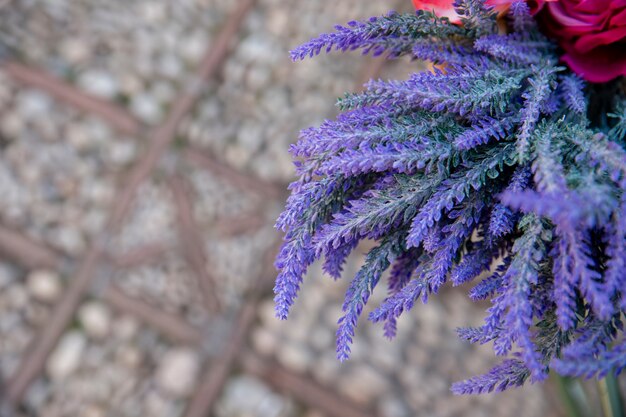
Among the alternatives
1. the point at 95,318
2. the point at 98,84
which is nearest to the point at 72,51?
the point at 98,84

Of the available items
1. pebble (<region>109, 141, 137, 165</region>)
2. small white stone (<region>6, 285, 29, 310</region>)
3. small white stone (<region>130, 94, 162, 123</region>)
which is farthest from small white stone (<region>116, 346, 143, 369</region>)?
small white stone (<region>130, 94, 162, 123</region>)

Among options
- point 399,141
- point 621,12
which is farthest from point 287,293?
point 621,12

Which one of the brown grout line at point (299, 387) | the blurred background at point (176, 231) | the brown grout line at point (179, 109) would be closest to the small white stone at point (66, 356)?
the blurred background at point (176, 231)

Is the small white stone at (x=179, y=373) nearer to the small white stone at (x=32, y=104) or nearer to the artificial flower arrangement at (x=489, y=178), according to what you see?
the small white stone at (x=32, y=104)

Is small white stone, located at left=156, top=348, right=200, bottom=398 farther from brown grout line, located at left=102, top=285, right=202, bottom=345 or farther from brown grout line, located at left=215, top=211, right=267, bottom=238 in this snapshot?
brown grout line, located at left=215, top=211, right=267, bottom=238

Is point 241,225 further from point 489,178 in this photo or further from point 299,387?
point 489,178

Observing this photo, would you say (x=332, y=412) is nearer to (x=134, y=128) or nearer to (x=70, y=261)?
(x=70, y=261)
